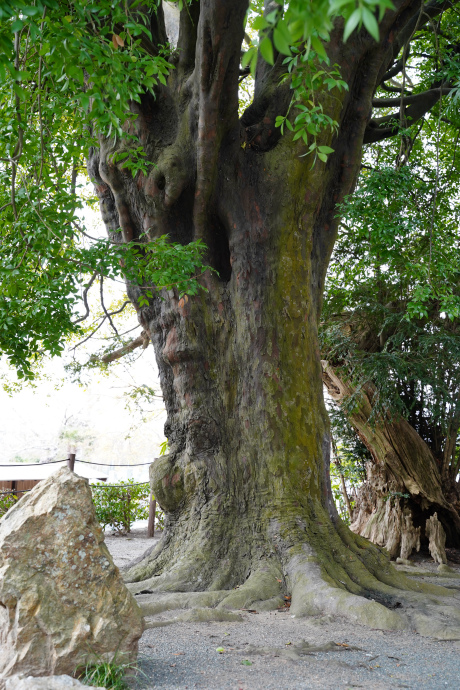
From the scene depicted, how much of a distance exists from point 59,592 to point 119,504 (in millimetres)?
8454

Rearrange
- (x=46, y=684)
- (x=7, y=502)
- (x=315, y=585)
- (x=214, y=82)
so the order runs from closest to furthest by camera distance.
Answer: (x=46, y=684) → (x=315, y=585) → (x=214, y=82) → (x=7, y=502)

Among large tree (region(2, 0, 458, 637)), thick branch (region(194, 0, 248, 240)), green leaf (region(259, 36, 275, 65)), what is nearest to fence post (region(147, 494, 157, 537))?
large tree (region(2, 0, 458, 637))

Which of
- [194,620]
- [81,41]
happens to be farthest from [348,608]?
[81,41]

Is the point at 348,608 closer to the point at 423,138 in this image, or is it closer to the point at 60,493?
the point at 60,493

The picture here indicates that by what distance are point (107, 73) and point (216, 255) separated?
2.57 metres

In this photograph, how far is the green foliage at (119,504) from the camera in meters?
10.3

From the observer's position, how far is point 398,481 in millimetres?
8008

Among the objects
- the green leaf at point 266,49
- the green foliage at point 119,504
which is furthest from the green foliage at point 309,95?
the green foliage at point 119,504

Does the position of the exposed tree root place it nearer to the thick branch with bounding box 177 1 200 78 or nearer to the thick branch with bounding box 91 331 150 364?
the thick branch with bounding box 177 1 200 78

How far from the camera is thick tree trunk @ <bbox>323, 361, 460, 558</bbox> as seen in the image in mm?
7824

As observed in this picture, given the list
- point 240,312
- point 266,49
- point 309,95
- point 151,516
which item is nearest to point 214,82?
point 309,95

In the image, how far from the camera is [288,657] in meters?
2.88

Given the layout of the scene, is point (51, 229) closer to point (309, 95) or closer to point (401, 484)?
point (309, 95)

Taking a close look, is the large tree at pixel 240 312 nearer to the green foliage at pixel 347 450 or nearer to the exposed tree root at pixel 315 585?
the exposed tree root at pixel 315 585
